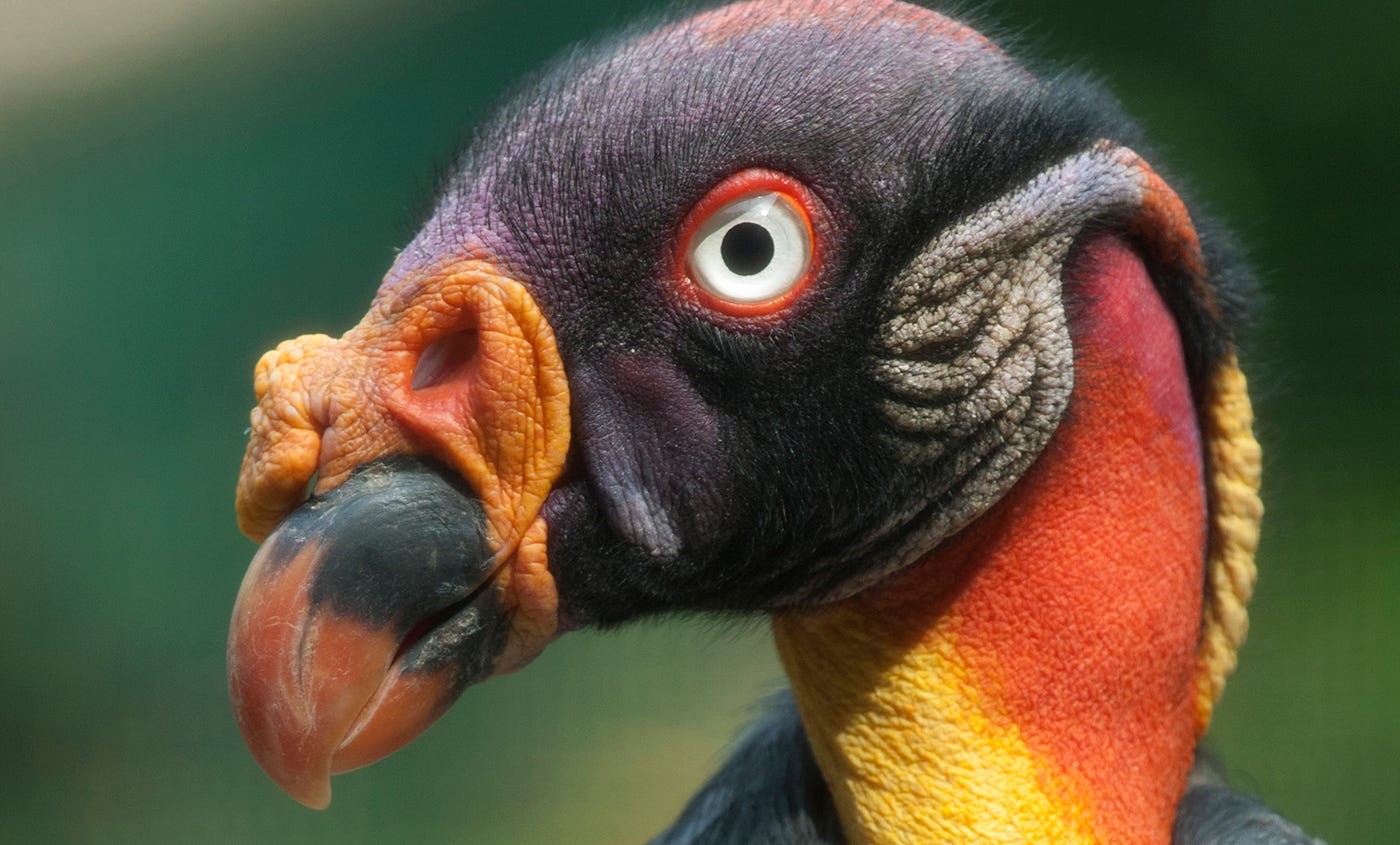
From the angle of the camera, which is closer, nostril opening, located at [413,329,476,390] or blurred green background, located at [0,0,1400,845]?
nostril opening, located at [413,329,476,390]

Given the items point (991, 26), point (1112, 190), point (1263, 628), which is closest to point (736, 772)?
point (1112, 190)

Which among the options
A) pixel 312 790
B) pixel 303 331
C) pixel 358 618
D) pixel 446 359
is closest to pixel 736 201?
pixel 446 359

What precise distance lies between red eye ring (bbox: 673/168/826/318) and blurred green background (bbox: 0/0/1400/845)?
3.29m

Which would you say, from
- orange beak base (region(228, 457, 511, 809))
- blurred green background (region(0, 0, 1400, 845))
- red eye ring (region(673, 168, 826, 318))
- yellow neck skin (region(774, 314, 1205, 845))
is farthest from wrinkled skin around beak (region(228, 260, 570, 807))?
blurred green background (region(0, 0, 1400, 845))

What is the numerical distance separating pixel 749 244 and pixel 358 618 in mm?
692

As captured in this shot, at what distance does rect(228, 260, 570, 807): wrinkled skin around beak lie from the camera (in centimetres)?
176

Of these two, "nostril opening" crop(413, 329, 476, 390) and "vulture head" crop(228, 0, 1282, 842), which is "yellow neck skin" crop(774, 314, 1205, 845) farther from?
"nostril opening" crop(413, 329, 476, 390)

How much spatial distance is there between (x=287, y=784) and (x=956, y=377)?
103 cm

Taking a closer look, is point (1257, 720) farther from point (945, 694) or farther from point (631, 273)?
point (631, 273)

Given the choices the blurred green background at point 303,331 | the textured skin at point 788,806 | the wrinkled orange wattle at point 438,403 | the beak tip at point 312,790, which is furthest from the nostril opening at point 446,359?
the blurred green background at point 303,331

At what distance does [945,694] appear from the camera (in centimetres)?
204

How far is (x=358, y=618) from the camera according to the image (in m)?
1.75

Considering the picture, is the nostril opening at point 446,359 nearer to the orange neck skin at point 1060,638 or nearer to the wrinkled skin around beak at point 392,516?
the wrinkled skin around beak at point 392,516

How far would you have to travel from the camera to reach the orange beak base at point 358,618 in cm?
175
